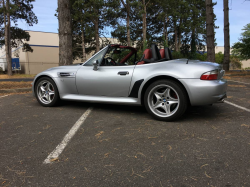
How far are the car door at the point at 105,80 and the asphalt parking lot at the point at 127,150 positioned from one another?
1.58 feet

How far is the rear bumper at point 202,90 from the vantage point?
11.5 ft

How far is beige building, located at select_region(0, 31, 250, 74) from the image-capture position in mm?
33938

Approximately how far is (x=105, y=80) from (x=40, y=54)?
36.0m

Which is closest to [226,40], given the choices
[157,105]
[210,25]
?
[210,25]

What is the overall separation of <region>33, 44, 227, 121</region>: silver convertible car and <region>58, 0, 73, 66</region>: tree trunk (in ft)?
11.9

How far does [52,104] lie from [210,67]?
3519mm

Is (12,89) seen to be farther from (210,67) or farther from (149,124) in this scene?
(210,67)

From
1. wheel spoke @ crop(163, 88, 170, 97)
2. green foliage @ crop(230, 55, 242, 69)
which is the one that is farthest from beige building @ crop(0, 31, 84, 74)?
green foliage @ crop(230, 55, 242, 69)

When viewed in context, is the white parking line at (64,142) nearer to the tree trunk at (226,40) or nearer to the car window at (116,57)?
the car window at (116,57)

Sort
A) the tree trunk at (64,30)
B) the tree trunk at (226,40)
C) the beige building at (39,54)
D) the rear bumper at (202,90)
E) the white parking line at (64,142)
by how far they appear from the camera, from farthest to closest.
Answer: the beige building at (39,54) < the tree trunk at (226,40) < the tree trunk at (64,30) < the rear bumper at (202,90) < the white parking line at (64,142)

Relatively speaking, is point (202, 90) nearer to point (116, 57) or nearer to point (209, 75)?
point (209, 75)

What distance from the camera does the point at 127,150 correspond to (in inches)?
102

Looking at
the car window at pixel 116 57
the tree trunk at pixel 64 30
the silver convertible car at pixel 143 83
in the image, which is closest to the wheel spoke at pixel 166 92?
the silver convertible car at pixel 143 83

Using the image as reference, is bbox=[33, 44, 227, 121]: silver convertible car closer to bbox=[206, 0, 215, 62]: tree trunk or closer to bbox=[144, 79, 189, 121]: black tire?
bbox=[144, 79, 189, 121]: black tire
